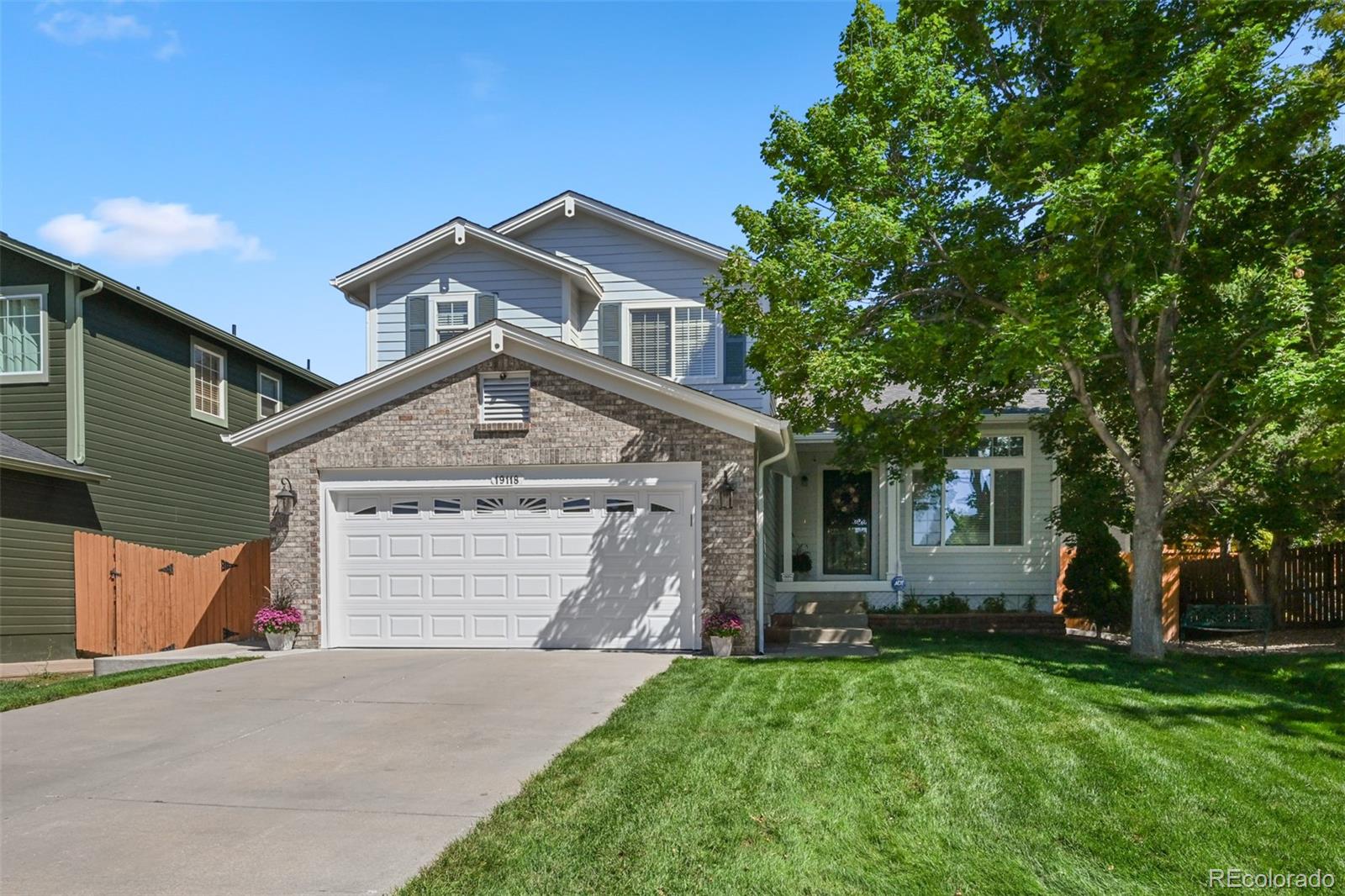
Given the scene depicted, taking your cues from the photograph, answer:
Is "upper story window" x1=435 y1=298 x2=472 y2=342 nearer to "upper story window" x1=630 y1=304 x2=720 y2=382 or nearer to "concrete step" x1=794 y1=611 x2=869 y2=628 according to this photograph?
"upper story window" x1=630 y1=304 x2=720 y2=382

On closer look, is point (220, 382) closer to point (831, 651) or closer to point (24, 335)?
point (24, 335)

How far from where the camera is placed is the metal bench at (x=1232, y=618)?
1330 centimetres

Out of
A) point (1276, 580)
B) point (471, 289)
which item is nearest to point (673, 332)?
point (471, 289)

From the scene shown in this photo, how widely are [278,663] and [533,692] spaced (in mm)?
4234

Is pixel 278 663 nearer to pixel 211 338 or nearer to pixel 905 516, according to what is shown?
pixel 211 338

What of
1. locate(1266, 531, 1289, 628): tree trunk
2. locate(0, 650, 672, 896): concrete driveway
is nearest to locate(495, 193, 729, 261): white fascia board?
locate(0, 650, 672, 896): concrete driveway

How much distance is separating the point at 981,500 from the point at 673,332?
6309 millimetres

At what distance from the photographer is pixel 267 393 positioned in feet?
65.7

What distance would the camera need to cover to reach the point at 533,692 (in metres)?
9.34

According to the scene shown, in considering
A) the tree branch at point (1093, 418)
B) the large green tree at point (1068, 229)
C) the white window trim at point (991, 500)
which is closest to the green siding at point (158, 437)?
the large green tree at point (1068, 229)

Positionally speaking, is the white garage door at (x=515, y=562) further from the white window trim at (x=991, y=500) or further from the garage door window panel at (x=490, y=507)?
the white window trim at (x=991, y=500)

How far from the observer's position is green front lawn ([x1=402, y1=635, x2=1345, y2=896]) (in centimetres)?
448

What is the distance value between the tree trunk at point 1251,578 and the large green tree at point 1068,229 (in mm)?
4040

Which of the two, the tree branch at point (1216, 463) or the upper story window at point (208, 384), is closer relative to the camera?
the tree branch at point (1216, 463)
